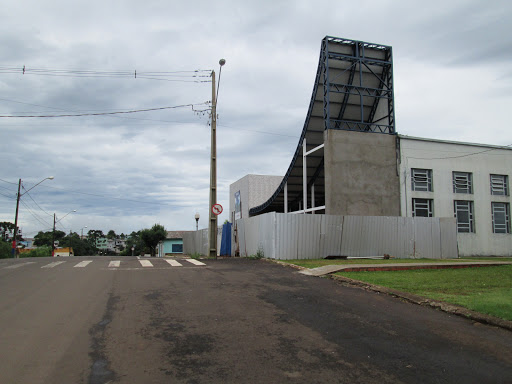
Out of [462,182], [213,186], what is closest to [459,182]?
[462,182]

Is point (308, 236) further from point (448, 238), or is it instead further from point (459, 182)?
point (459, 182)

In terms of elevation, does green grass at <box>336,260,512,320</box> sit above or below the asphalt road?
above

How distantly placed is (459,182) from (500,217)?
423cm

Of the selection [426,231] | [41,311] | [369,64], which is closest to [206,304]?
[41,311]

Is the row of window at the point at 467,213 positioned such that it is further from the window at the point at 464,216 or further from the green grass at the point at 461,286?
the green grass at the point at 461,286

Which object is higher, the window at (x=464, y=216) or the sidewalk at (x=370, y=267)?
the window at (x=464, y=216)

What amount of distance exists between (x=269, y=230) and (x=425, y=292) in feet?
32.4

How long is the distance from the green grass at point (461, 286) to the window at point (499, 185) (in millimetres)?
17654

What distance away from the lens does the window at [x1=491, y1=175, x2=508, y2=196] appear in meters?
28.7

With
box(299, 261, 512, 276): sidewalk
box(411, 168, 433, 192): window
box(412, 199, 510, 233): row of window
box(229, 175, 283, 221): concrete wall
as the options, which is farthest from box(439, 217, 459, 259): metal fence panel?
box(229, 175, 283, 221): concrete wall

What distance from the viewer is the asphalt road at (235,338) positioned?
14.6ft

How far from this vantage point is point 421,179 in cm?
2650

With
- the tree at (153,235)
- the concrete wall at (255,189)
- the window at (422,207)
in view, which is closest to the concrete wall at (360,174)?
the window at (422,207)

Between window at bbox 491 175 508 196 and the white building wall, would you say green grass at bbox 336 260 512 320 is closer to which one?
the white building wall
